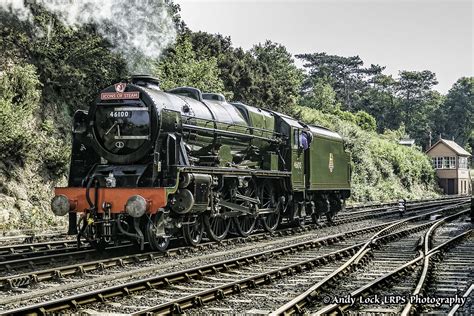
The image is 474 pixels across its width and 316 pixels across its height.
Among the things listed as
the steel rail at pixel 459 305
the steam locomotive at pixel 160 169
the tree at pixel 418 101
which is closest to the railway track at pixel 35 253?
the steam locomotive at pixel 160 169

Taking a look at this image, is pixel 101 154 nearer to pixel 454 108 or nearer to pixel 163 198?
pixel 163 198

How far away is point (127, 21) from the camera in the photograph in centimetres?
2036

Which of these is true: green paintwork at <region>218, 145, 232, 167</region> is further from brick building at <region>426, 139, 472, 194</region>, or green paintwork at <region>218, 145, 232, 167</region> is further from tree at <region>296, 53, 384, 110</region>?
tree at <region>296, 53, 384, 110</region>

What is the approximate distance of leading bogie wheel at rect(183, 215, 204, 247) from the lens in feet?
42.8

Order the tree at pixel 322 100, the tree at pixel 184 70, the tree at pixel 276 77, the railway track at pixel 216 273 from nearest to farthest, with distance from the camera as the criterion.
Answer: the railway track at pixel 216 273 < the tree at pixel 184 70 < the tree at pixel 276 77 < the tree at pixel 322 100

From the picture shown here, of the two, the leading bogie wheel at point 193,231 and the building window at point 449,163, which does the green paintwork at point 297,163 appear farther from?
the building window at point 449,163

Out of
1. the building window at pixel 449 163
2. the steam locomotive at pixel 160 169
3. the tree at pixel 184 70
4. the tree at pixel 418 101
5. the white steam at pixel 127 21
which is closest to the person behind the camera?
the steam locomotive at pixel 160 169

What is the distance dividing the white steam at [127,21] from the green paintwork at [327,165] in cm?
638

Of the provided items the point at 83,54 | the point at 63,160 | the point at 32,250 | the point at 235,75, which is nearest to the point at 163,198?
the point at 32,250

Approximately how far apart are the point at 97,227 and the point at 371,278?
5495mm

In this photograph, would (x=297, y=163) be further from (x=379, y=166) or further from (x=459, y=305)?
(x=379, y=166)

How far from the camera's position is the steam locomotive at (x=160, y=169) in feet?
38.2

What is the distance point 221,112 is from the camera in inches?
580

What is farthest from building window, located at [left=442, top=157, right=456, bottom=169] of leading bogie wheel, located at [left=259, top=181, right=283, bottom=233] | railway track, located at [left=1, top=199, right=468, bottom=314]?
railway track, located at [left=1, top=199, right=468, bottom=314]
